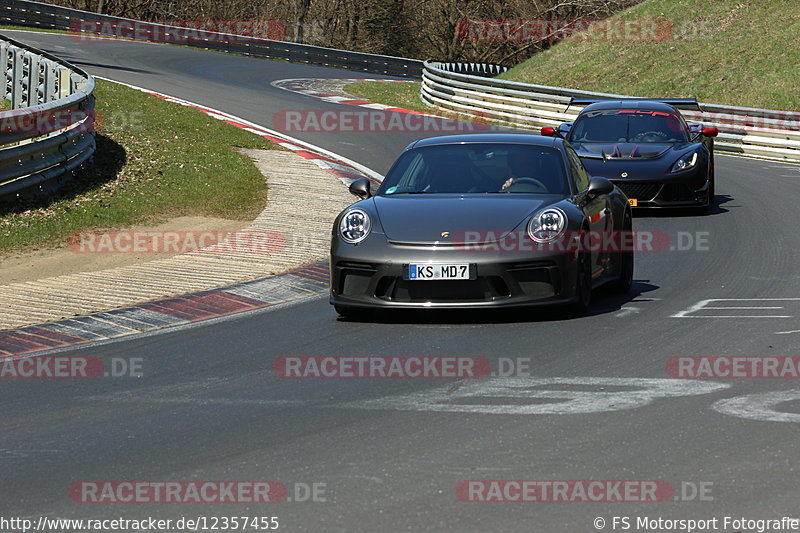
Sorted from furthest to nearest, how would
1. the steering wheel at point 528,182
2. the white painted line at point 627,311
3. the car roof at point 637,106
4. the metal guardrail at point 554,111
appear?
1. the metal guardrail at point 554,111
2. the car roof at point 637,106
3. the steering wheel at point 528,182
4. the white painted line at point 627,311

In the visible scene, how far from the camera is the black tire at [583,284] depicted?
9148 millimetres

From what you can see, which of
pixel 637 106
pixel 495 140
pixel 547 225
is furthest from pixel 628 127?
pixel 547 225

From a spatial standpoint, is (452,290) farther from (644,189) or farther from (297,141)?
(297,141)

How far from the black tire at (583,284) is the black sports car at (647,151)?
6383mm

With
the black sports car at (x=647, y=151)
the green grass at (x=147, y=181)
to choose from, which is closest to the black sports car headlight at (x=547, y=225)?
the green grass at (x=147, y=181)

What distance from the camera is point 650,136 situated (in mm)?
16859

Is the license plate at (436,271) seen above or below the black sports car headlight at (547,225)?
below

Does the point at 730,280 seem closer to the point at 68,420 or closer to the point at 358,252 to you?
the point at 358,252

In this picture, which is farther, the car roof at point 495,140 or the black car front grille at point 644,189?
the black car front grille at point 644,189

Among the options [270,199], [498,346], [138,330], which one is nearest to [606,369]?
[498,346]

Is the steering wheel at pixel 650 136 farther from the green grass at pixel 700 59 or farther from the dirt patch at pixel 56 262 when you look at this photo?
the green grass at pixel 700 59

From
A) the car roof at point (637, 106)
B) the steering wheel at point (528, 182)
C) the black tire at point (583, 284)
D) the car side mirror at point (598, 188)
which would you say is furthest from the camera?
the car roof at point (637, 106)

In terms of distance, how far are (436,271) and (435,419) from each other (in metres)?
2.65

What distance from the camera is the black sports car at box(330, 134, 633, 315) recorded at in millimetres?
8875
